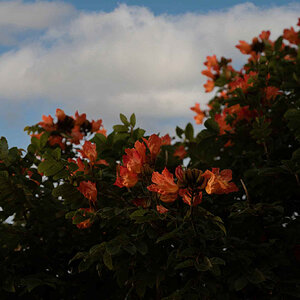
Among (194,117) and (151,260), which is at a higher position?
(194,117)

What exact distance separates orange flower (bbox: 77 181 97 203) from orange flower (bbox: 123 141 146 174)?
0.20 meters

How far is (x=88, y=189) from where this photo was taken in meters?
1.84

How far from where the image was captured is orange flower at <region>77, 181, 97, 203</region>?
6.03ft

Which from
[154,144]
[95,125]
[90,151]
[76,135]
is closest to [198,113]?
→ [95,125]

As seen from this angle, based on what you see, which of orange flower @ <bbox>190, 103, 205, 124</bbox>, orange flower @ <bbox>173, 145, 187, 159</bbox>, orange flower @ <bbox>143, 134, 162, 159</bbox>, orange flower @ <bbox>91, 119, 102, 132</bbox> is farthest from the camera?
orange flower @ <bbox>190, 103, 205, 124</bbox>

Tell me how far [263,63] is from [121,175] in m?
1.34

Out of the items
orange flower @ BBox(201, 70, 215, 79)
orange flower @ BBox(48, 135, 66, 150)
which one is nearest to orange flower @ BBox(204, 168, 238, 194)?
orange flower @ BBox(48, 135, 66, 150)

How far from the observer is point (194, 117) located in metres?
4.08

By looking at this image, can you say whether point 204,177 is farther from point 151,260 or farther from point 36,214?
point 36,214

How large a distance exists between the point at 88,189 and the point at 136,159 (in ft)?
0.92

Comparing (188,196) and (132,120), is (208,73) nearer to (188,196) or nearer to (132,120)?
(132,120)

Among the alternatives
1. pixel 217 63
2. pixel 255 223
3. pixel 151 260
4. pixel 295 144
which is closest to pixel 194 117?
pixel 217 63

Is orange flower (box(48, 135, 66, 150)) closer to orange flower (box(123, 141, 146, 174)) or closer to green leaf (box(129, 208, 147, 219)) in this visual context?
orange flower (box(123, 141, 146, 174))

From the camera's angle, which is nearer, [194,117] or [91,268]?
[91,268]
